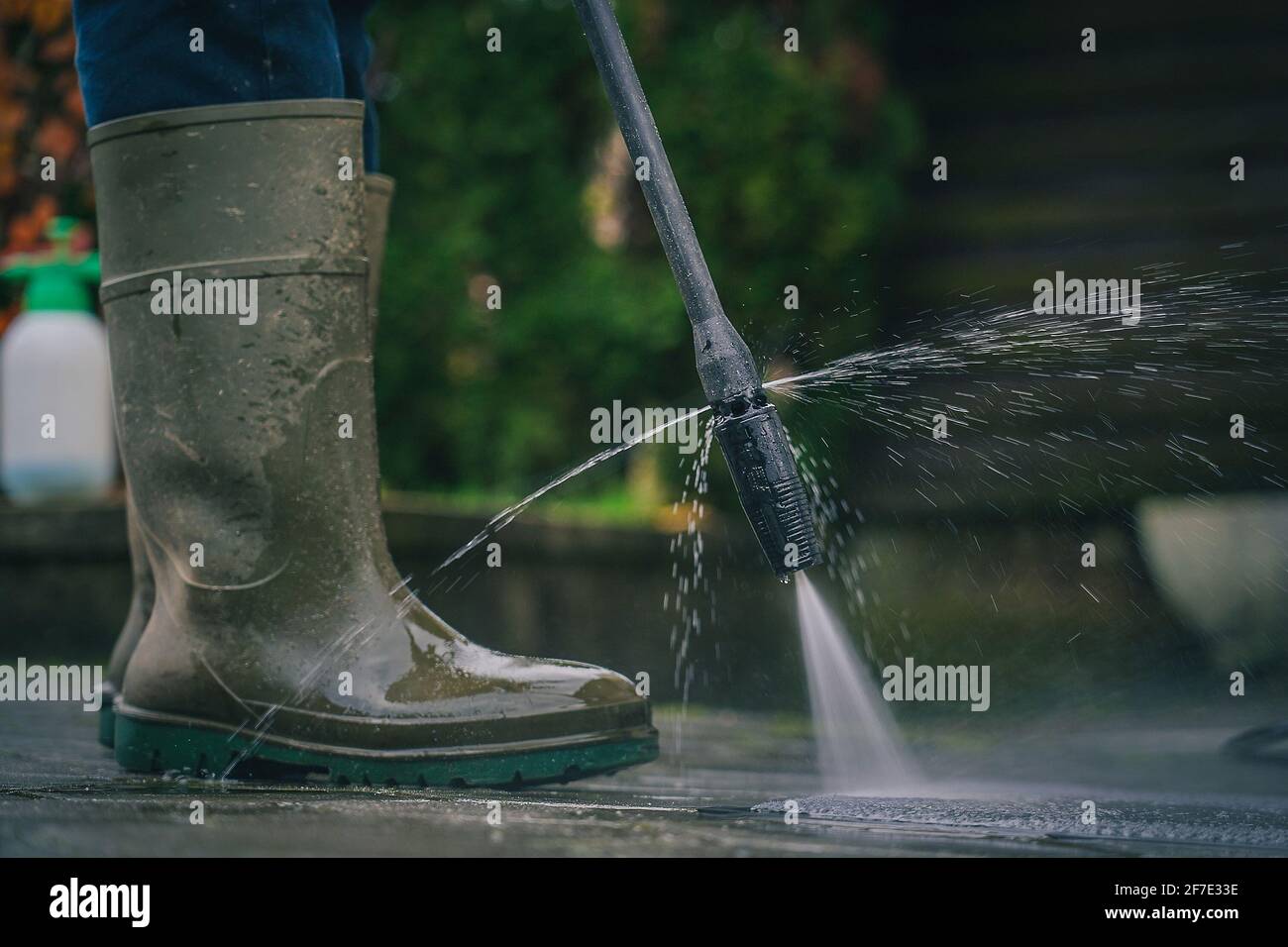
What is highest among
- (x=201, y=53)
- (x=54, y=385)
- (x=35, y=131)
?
(x=35, y=131)

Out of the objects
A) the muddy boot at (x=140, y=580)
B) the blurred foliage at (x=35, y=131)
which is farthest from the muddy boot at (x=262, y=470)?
the blurred foliage at (x=35, y=131)

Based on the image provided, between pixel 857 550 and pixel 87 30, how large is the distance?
9.47ft

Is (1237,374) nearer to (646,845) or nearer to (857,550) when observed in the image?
(857,550)

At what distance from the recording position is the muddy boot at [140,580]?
185 cm

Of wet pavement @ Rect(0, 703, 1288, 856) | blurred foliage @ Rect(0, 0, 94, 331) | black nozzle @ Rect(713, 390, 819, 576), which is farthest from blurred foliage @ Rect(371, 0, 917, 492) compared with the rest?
black nozzle @ Rect(713, 390, 819, 576)

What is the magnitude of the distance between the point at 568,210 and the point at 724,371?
8.76ft

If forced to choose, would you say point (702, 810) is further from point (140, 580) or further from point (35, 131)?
point (35, 131)

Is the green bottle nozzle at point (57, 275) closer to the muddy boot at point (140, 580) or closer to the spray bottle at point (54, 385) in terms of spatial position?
the spray bottle at point (54, 385)

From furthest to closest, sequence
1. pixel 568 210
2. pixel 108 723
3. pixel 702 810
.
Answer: pixel 568 210
pixel 108 723
pixel 702 810

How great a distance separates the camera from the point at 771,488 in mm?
1446

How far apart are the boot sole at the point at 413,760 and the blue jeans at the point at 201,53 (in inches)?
24.9

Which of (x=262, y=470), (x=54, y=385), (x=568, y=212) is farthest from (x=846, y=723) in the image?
Result: (x=568, y=212)

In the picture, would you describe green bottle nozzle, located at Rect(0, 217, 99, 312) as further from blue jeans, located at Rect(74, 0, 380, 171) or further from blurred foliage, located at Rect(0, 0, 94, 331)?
blue jeans, located at Rect(74, 0, 380, 171)

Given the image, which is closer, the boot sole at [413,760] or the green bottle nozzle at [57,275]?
the boot sole at [413,760]
